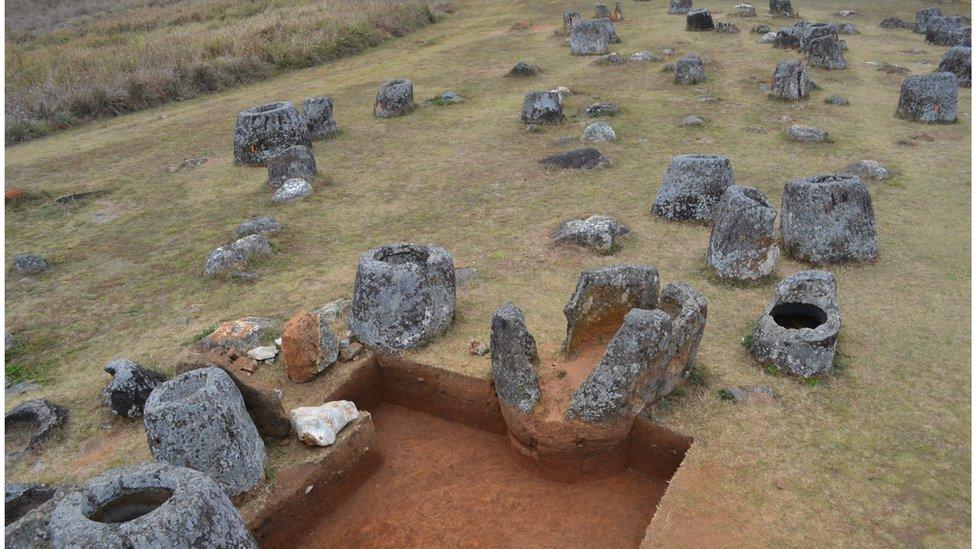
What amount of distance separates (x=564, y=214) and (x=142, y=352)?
181 inches

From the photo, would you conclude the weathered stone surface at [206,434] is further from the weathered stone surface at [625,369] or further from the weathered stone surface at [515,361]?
the weathered stone surface at [625,369]

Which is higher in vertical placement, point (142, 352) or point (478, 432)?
point (142, 352)

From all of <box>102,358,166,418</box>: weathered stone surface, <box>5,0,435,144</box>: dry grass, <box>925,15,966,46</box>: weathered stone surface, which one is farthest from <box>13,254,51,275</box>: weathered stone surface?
<box>925,15,966,46</box>: weathered stone surface

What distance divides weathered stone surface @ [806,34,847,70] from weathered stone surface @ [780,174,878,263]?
33.0ft

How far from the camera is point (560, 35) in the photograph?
20484mm

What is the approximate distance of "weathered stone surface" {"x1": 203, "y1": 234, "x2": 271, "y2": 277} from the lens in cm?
672

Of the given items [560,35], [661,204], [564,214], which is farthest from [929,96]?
[560,35]

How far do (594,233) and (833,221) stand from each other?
2.20m

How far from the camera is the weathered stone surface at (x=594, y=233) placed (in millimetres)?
6656

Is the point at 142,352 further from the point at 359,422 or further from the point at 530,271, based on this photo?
the point at 530,271

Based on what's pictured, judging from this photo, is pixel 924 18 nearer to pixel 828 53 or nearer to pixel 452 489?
pixel 828 53

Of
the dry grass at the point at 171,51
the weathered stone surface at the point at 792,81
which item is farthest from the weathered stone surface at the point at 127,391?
the dry grass at the point at 171,51

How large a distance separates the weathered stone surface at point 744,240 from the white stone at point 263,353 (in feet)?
12.8

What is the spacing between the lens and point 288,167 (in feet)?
30.0
